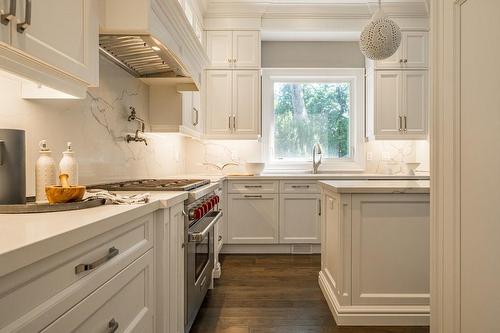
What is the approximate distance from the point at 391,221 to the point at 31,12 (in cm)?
212

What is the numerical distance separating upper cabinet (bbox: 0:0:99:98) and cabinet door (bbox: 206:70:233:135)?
283 cm

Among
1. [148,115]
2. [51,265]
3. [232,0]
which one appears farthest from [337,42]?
[51,265]

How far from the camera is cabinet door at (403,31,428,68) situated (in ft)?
→ 14.4

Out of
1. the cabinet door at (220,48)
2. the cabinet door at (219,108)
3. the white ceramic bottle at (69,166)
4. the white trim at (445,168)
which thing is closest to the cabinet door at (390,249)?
the white trim at (445,168)

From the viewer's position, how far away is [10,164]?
1.24 meters

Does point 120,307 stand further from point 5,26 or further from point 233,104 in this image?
point 233,104

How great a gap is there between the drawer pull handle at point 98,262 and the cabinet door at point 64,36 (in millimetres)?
609

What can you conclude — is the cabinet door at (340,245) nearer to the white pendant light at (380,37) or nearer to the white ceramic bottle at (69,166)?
the white pendant light at (380,37)

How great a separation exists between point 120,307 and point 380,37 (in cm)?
262

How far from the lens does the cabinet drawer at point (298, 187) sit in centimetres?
414

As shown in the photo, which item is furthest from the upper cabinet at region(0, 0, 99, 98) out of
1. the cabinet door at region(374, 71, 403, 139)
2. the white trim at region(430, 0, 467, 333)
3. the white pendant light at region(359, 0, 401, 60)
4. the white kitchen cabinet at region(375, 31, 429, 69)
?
the white kitchen cabinet at region(375, 31, 429, 69)

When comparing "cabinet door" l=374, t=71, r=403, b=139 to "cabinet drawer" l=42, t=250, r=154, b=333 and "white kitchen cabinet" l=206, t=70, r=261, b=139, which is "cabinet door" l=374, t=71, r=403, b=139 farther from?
"cabinet drawer" l=42, t=250, r=154, b=333

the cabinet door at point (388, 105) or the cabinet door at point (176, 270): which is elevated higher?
the cabinet door at point (388, 105)

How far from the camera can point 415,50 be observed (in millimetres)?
4387
